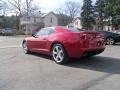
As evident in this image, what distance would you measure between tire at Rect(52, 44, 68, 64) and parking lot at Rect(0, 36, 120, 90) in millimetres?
195

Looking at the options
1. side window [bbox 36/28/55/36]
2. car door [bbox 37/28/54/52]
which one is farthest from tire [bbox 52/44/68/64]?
side window [bbox 36/28/55/36]

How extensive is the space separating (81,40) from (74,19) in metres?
77.0

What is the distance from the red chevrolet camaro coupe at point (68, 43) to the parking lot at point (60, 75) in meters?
0.39

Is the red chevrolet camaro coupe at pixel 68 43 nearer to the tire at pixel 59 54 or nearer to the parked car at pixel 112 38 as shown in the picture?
the tire at pixel 59 54

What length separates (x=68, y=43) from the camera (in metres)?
7.93

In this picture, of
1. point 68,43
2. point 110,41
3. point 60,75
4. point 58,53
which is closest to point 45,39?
point 58,53

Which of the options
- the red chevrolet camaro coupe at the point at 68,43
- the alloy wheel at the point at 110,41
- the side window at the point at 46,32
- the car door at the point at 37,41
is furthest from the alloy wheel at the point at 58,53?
the alloy wheel at the point at 110,41

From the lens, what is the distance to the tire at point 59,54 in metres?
8.17

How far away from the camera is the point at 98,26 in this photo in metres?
56.7

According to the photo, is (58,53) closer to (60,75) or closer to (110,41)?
(60,75)

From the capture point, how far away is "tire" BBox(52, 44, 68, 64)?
8.17 m

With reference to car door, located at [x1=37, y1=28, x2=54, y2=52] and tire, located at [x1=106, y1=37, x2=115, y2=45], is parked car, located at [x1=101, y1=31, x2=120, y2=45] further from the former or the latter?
car door, located at [x1=37, y1=28, x2=54, y2=52]

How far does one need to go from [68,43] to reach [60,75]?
1.70 meters

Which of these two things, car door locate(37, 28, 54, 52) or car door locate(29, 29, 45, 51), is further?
car door locate(29, 29, 45, 51)
